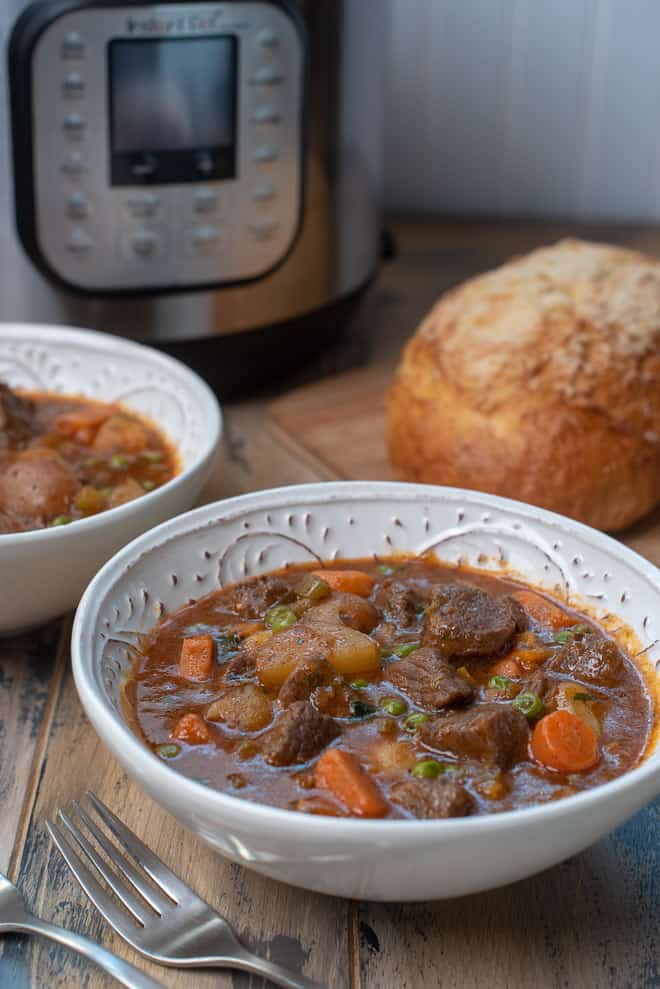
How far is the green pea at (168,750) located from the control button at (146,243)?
5.43 feet

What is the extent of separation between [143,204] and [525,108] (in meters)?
2.20

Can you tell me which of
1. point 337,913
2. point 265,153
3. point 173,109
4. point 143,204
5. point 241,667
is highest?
point 173,109

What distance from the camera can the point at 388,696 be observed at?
A: 1.90 meters

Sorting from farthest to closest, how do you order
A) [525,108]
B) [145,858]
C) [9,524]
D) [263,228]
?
[525,108]
[263,228]
[9,524]
[145,858]

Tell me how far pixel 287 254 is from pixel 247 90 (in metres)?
0.44

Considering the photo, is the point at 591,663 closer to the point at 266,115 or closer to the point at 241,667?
the point at 241,667

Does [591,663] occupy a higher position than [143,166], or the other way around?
[143,166]

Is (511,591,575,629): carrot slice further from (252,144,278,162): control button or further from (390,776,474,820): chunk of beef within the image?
(252,144,278,162): control button

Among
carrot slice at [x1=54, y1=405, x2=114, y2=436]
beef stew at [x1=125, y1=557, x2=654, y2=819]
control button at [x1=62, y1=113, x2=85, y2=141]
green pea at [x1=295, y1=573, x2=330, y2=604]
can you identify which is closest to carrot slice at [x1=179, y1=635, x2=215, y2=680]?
beef stew at [x1=125, y1=557, x2=654, y2=819]

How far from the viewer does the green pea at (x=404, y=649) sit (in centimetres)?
202

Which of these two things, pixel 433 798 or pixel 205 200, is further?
pixel 205 200

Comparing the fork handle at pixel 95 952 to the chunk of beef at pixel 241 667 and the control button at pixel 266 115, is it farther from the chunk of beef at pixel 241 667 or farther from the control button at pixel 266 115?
the control button at pixel 266 115

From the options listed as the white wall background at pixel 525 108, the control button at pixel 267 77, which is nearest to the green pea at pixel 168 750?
the control button at pixel 267 77

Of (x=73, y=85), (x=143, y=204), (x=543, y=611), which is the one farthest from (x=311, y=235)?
(x=543, y=611)
